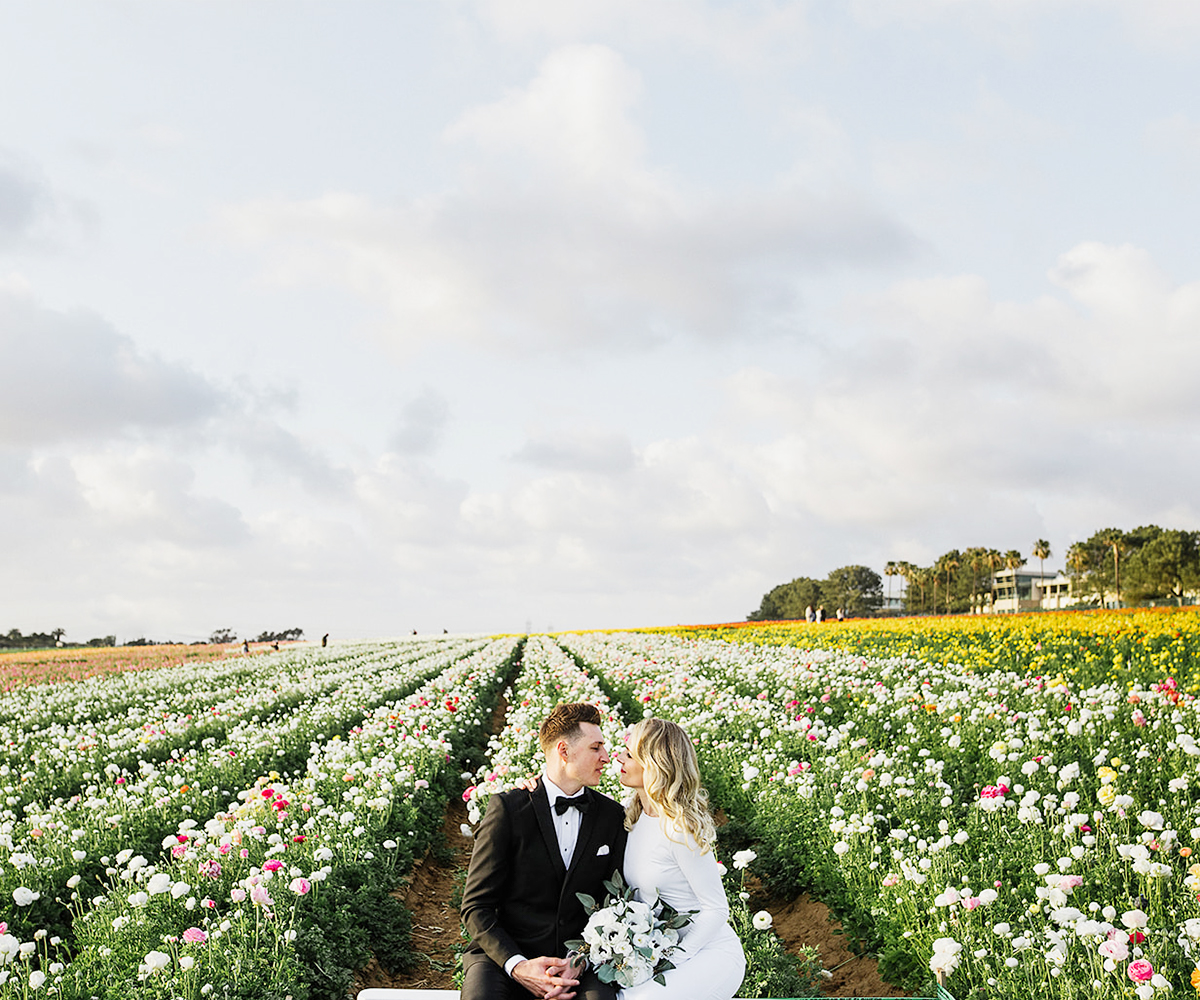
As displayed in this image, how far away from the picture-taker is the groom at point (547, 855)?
3.86m

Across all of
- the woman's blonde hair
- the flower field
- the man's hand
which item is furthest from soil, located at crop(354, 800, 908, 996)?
the woman's blonde hair

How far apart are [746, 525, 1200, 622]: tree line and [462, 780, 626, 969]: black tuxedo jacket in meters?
72.9

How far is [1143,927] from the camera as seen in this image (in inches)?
171

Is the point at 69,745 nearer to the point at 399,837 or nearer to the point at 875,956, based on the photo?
the point at 399,837

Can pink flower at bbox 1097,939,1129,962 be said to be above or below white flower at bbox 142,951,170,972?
above

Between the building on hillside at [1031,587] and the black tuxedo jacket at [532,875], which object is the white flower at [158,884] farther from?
the building on hillside at [1031,587]

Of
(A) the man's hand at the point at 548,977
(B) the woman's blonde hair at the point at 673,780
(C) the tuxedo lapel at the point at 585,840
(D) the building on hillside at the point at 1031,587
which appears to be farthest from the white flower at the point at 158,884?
(D) the building on hillside at the point at 1031,587

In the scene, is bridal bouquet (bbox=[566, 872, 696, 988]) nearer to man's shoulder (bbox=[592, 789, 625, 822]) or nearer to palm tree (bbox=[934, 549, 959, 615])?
man's shoulder (bbox=[592, 789, 625, 822])

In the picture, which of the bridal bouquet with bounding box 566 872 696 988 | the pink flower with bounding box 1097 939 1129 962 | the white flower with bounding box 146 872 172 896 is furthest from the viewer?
the white flower with bounding box 146 872 172 896

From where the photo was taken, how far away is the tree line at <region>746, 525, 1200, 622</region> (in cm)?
6775

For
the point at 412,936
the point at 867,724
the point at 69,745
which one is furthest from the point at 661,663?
the point at 412,936

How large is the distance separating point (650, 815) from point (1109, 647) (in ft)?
51.6

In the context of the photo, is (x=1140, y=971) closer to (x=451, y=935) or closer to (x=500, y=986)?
(x=500, y=986)

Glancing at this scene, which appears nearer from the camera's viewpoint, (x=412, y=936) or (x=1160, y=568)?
(x=412, y=936)
